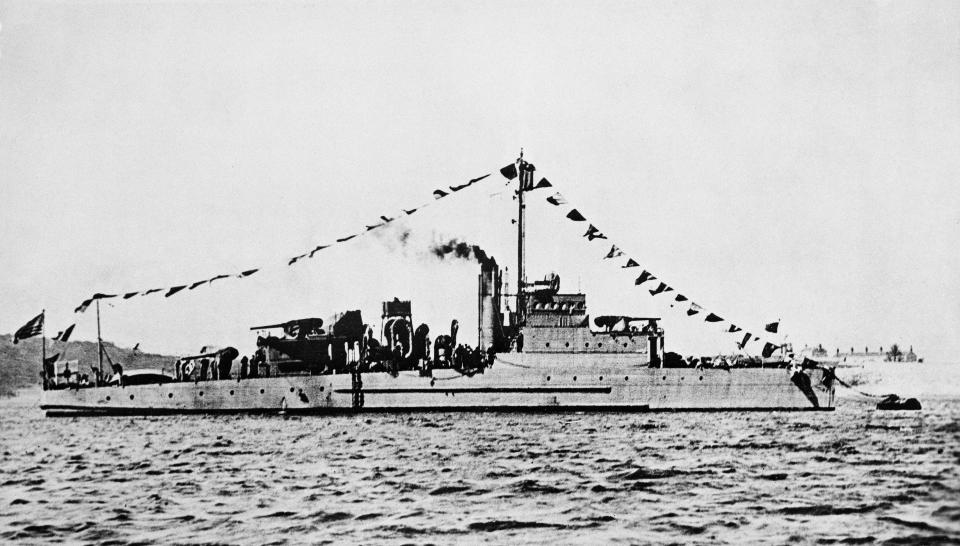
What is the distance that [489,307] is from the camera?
82.0 ft

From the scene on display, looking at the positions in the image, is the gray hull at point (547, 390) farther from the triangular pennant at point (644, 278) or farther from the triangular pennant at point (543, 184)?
the triangular pennant at point (543, 184)

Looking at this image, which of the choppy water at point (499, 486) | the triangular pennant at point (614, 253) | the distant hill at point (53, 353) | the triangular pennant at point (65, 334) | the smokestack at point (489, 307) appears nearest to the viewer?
the choppy water at point (499, 486)

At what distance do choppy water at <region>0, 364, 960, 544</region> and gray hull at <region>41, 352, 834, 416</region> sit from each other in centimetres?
471

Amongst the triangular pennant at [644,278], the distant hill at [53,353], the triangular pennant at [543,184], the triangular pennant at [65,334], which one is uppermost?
the triangular pennant at [543,184]

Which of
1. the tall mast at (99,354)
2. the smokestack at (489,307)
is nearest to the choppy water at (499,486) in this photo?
the tall mast at (99,354)

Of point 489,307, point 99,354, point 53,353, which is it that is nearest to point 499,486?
point 489,307

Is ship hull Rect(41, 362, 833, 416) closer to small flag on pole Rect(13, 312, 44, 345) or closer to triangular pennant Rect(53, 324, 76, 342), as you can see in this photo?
triangular pennant Rect(53, 324, 76, 342)

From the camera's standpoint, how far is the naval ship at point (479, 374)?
22.8 metres

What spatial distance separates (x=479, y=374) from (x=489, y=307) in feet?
8.48

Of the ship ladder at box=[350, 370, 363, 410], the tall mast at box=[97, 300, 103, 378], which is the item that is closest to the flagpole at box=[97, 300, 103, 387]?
the tall mast at box=[97, 300, 103, 378]

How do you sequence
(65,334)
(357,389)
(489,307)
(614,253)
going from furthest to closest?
(489,307), (357,389), (65,334), (614,253)

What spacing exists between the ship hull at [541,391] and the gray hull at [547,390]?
0.08 feet

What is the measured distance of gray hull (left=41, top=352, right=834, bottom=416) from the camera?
74.4 ft

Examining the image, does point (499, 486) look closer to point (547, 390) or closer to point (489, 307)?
point (547, 390)
